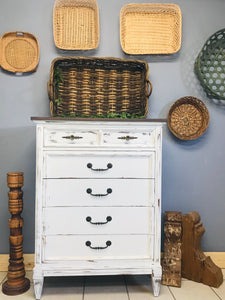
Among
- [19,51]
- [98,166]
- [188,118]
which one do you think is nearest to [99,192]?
[98,166]

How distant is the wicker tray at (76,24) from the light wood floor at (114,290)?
169 cm

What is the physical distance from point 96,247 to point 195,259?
731 mm

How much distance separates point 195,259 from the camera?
1.96 meters

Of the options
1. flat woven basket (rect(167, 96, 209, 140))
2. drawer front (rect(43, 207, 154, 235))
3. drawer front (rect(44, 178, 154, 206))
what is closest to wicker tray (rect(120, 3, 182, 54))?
flat woven basket (rect(167, 96, 209, 140))

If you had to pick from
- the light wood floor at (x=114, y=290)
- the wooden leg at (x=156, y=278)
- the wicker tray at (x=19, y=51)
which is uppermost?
the wicker tray at (x=19, y=51)

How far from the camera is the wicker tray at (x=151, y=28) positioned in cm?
219

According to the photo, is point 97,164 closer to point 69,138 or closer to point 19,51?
point 69,138

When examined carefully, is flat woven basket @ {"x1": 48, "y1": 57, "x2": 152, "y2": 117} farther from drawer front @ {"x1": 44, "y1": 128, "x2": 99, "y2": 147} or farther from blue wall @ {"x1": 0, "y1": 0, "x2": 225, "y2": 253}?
drawer front @ {"x1": 44, "y1": 128, "x2": 99, "y2": 147}

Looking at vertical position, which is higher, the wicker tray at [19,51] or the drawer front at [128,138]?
the wicker tray at [19,51]

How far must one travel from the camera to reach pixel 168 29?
2219mm

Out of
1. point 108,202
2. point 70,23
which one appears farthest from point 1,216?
point 70,23

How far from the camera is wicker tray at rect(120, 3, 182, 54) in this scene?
2189mm

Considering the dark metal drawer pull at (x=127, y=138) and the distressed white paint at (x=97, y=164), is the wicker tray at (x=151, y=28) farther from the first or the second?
the distressed white paint at (x=97, y=164)

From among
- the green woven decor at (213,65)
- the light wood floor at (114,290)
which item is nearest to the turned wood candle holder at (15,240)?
the light wood floor at (114,290)
